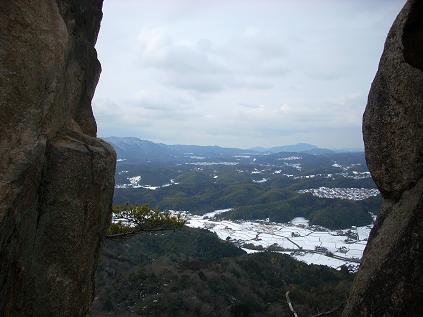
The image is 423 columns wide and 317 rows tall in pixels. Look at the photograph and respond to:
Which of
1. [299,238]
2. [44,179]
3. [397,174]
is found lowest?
[299,238]

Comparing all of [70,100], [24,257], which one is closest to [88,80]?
[70,100]

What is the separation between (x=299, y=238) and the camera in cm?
13500

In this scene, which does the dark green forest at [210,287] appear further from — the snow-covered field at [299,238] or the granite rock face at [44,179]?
the granite rock face at [44,179]

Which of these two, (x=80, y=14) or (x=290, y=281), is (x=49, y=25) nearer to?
(x=80, y=14)

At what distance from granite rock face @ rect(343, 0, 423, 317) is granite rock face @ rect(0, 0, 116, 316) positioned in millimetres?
5404

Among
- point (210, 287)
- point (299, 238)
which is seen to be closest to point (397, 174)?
point (210, 287)

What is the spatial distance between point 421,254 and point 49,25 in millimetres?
7633

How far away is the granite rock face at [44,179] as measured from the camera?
6.80 metres

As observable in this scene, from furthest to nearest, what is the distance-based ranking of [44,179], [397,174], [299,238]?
[299,238] < [44,179] < [397,174]

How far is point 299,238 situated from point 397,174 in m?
133

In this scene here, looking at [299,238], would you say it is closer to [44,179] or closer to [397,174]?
[397,174]

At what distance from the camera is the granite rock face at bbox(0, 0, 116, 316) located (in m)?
6.80

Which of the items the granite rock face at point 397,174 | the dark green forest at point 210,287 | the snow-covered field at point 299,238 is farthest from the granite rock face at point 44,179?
the snow-covered field at point 299,238

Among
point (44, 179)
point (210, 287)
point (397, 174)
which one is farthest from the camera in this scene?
point (210, 287)
